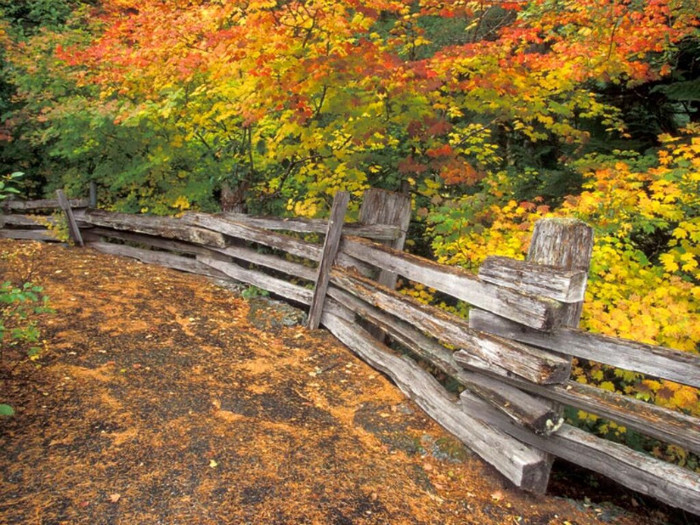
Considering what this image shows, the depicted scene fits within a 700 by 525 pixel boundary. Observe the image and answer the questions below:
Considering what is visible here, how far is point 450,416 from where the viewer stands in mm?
4020

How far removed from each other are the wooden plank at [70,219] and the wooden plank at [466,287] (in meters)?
6.93

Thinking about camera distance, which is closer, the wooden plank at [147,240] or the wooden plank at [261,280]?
the wooden plank at [261,280]

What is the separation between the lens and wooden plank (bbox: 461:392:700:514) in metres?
2.71

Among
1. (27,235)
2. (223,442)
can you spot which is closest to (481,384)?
(223,442)

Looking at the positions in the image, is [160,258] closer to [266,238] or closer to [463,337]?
[266,238]

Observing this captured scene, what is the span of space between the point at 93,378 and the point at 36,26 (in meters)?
11.5

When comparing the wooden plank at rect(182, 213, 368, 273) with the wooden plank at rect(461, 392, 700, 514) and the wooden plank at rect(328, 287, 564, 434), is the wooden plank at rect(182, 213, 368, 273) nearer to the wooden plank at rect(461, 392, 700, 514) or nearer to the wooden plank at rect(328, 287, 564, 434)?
the wooden plank at rect(328, 287, 564, 434)

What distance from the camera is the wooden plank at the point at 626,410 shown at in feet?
8.77

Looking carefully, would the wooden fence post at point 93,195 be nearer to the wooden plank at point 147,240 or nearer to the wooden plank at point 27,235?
the wooden plank at point 147,240

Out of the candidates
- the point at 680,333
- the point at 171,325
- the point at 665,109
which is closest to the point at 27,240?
the point at 171,325

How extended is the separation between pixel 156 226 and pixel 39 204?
13.3 ft

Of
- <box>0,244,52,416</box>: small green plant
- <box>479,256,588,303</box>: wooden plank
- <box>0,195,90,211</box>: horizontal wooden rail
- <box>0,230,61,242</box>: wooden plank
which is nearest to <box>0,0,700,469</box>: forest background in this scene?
<box>0,195,90,211</box>: horizontal wooden rail

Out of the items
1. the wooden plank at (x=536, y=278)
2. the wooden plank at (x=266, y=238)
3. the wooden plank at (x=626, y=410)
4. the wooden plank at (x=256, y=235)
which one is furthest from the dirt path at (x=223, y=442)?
the wooden plank at (x=536, y=278)

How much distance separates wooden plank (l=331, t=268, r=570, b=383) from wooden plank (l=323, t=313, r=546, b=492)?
518 millimetres
